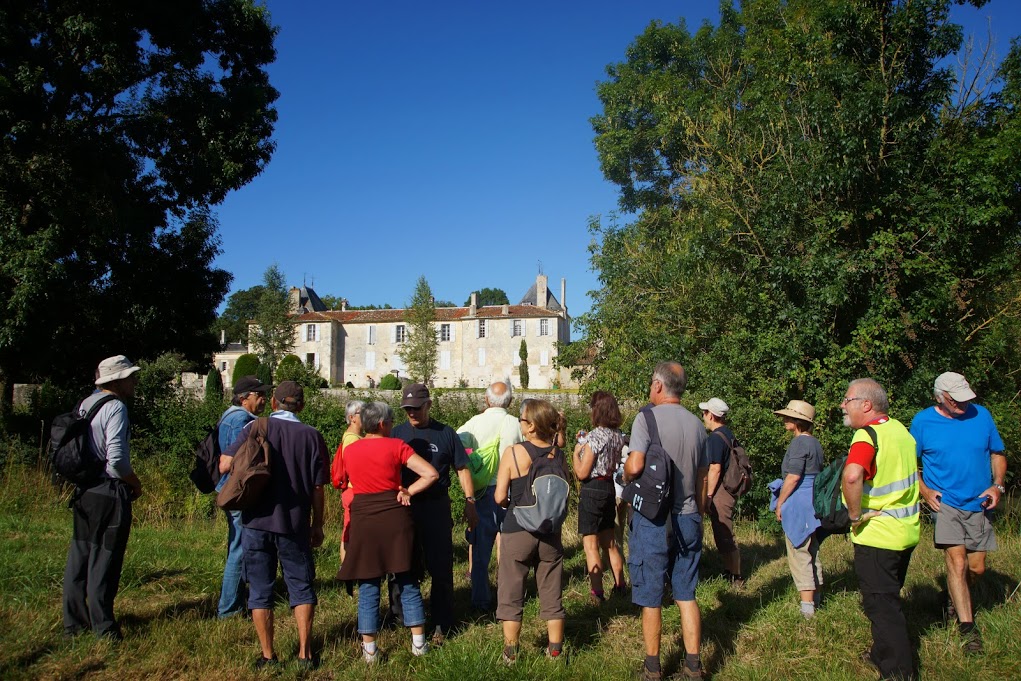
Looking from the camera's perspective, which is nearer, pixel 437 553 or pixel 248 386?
pixel 437 553

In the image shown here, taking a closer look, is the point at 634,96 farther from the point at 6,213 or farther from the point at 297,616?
the point at 297,616

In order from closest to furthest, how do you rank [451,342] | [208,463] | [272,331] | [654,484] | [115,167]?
[654,484], [208,463], [115,167], [272,331], [451,342]

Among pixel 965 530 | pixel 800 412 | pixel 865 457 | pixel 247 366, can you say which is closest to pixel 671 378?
pixel 865 457

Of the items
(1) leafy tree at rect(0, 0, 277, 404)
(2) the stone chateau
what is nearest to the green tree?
(2) the stone chateau

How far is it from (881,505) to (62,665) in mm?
5074

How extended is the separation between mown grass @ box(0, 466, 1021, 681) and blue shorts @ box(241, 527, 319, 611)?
1.43ft

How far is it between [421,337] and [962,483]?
4705 centimetres

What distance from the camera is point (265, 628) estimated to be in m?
4.27

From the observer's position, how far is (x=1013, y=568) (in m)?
6.66

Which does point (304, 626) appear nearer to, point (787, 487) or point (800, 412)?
point (787, 487)

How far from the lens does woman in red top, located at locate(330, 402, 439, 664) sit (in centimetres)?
438

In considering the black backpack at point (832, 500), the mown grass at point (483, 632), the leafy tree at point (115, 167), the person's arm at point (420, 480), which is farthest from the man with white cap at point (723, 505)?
the leafy tree at point (115, 167)

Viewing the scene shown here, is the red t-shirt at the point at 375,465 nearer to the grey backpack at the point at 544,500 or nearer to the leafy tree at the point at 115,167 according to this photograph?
the grey backpack at the point at 544,500

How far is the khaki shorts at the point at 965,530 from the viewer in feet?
16.2
